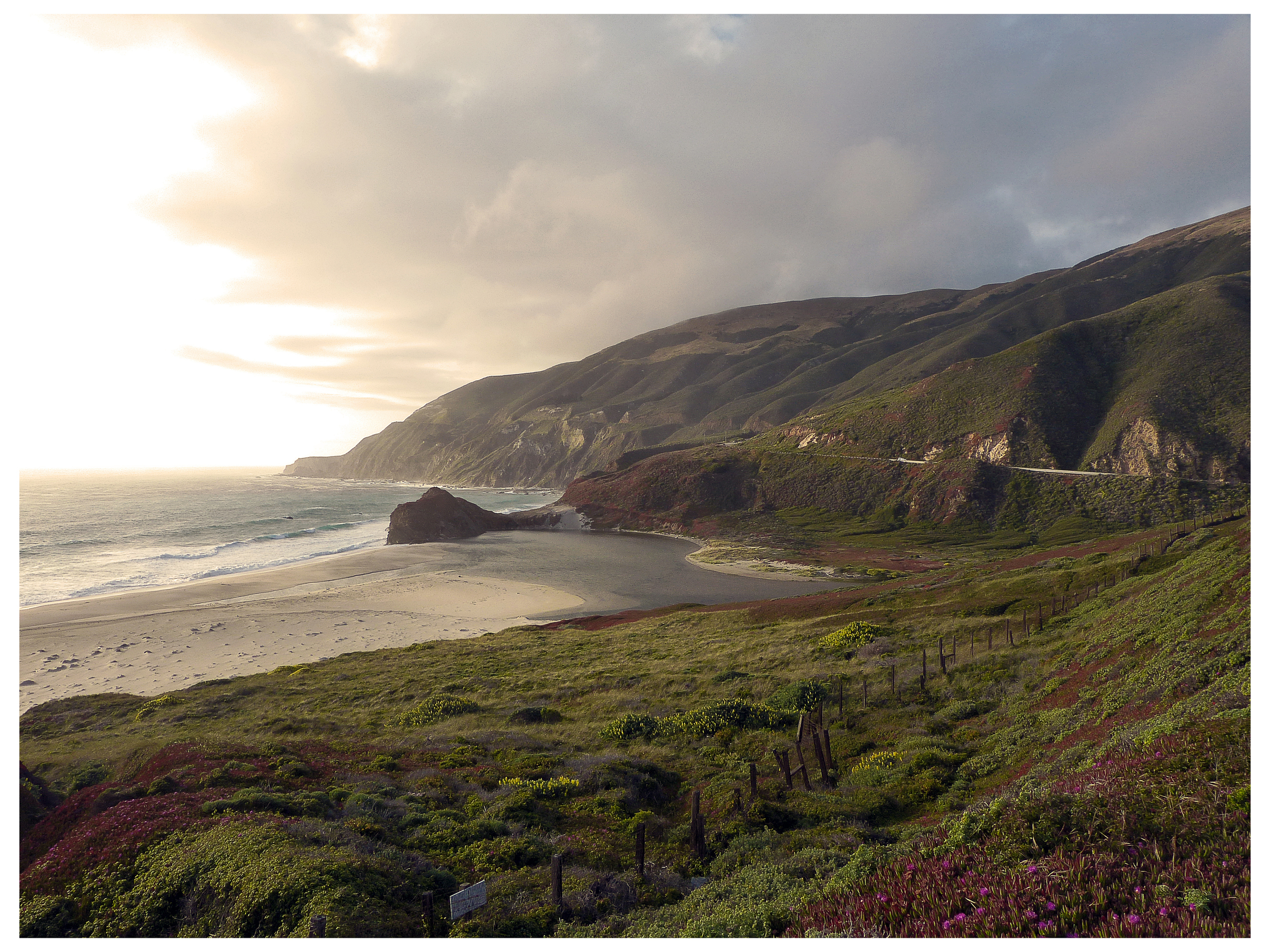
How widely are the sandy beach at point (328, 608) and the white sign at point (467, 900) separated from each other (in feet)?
108

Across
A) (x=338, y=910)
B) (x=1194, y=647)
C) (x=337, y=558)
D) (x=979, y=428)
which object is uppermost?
(x=979, y=428)

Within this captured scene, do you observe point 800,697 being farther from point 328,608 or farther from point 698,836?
point 328,608

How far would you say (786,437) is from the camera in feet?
424

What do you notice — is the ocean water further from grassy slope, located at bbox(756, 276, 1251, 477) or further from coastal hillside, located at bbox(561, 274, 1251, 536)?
grassy slope, located at bbox(756, 276, 1251, 477)

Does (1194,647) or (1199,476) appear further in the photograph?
(1199,476)

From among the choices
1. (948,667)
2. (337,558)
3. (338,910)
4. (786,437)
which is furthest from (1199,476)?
(337,558)

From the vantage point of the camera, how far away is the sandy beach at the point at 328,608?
33844 mm

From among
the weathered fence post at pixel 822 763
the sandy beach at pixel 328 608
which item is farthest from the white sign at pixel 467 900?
the sandy beach at pixel 328 608

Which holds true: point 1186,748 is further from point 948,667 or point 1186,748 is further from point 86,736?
point 86,736

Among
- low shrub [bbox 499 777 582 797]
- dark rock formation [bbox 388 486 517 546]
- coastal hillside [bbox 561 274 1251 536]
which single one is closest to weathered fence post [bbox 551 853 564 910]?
low shrub [bbox 499 777 582 797]

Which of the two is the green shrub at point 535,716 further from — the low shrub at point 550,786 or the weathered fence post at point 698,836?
the weathered fence post at point 698,836

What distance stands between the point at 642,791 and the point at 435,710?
12.5m

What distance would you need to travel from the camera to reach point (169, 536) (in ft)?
295

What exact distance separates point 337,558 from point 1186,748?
83.5 m
